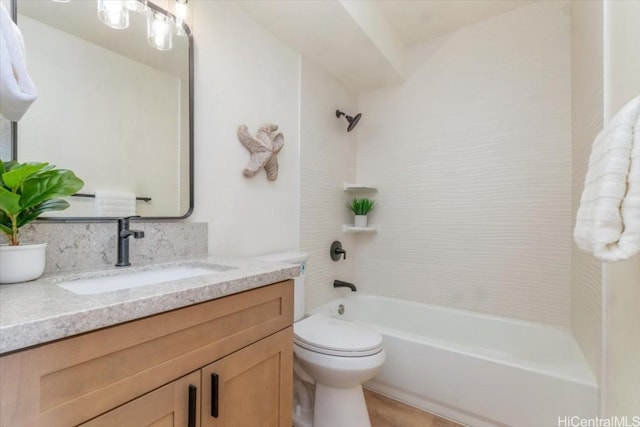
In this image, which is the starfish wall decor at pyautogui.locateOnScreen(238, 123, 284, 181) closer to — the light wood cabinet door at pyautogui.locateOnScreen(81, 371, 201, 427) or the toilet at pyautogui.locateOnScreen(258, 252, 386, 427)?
the toilet at pyautogui.locateOnScreen(258, 252, 386, 427)

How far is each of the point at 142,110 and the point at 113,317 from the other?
0.93 metres

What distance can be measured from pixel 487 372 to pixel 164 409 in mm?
1495

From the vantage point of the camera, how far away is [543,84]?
6.12 ft

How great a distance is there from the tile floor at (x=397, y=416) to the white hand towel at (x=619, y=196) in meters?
1.38

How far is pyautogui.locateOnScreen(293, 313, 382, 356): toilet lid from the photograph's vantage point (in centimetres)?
134

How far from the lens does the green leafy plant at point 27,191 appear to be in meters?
0.69

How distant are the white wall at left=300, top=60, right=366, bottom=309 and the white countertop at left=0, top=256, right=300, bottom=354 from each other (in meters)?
1.19

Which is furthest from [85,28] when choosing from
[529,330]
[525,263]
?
[529,330]

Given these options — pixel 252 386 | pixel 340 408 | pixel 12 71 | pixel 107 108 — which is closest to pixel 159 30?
pixel 107 108

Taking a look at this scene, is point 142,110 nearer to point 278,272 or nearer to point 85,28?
point 85,28

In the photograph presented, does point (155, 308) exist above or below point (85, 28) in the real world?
below

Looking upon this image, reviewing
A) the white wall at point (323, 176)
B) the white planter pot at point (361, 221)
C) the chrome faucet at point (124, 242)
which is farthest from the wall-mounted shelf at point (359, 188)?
the chrome faucet at point (124, 242)

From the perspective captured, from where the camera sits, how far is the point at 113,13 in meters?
1.07

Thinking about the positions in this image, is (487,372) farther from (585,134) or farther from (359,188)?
(359,188)
